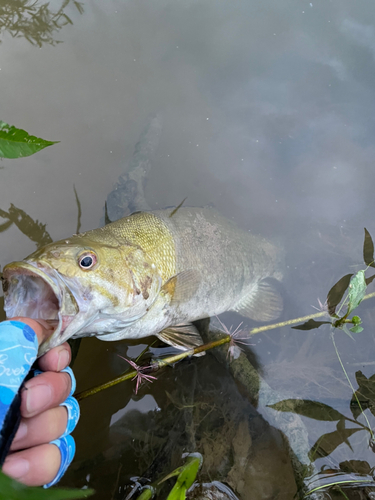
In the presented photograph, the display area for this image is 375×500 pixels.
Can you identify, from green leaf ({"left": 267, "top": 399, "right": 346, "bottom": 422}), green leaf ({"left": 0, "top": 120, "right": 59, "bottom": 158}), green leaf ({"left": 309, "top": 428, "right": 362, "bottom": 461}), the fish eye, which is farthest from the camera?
green leaf ({"left": 267, "top": 399, "right": 346, "bottom": 422})

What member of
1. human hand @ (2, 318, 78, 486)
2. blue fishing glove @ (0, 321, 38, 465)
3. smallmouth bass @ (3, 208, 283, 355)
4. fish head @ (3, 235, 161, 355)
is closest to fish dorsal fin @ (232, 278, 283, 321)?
smallmouth bass @ (3, 208, 283, 355)

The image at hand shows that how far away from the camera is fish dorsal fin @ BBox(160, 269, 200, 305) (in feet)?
8.10

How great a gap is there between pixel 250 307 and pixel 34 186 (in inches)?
107

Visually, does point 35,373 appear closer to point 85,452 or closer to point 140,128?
point 85,452

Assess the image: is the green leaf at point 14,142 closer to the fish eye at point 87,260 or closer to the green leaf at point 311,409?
the fish eye at point 87,260

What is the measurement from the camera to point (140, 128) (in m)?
3.85

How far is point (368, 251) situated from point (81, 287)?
128 inches

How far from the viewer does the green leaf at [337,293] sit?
330 cm

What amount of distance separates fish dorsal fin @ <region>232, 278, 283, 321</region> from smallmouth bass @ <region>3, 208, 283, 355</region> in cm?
1

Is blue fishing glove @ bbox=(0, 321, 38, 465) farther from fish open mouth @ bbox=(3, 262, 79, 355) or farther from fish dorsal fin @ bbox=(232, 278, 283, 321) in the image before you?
fish dorsal fin @ bbox=(232, 278, 283, 321)

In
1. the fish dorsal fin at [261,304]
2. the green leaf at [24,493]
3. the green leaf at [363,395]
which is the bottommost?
the green leaf at [363,395]

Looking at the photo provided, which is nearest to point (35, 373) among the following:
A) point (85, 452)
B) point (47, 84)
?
point (85, 452)

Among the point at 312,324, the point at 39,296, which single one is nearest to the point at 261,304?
the point at 312,324

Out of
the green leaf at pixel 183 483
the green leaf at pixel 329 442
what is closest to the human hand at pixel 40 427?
the green leaf at pixel 183 483
